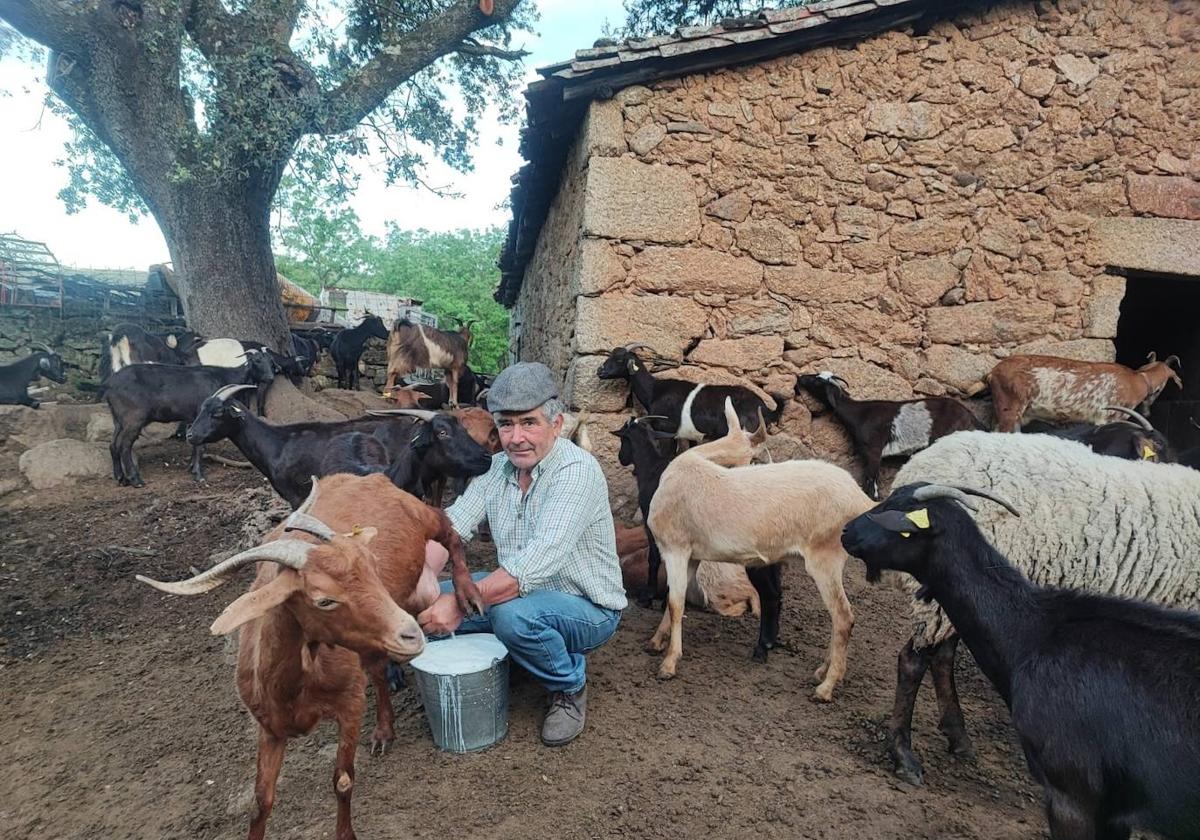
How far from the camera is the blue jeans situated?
292 centimetres

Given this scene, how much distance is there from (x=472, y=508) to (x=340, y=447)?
2737 mm

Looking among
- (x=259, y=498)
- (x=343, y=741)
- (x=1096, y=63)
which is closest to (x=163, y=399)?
(x=259, y=498)

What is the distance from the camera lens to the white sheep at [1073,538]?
2834 millimetres

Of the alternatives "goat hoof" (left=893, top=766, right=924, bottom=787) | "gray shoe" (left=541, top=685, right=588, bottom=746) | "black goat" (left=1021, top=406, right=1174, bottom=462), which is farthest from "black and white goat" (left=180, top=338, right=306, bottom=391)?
"black goat" (left=1021, top=406, right=1174, bottom=462)

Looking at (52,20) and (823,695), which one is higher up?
(52,20)

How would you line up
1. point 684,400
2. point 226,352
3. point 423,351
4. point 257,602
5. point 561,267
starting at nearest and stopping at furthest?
1. point 257,602
2. point 684,400
3. point 561,267
4. point 226,352
5. point 423,351

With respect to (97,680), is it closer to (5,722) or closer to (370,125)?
(5,722)

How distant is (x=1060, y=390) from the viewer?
618cm

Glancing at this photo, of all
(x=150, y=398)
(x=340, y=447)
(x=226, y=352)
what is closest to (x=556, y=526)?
(x=340, y=447)

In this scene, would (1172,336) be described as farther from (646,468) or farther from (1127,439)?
(646,468)

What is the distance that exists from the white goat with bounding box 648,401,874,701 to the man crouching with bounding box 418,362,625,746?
65 cm

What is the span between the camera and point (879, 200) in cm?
629

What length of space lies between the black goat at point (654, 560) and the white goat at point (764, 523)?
1.23 feet

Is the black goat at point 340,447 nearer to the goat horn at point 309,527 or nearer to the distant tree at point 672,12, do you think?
the goat horn at point 309,527
